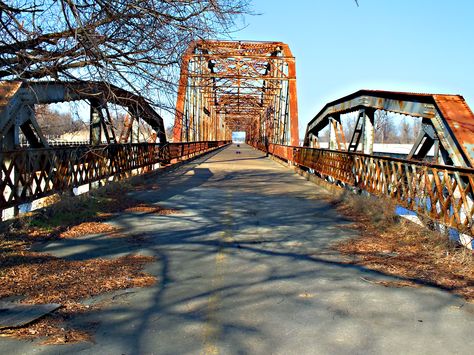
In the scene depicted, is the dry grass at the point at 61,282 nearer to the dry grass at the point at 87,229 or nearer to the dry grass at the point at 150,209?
the dry grass at the point at 87,229

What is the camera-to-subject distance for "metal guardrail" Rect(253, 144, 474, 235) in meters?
6.10

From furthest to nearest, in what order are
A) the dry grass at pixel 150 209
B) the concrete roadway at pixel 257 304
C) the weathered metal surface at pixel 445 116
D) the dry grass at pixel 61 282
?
1. the dry grass at pixel 150 209
2. the weathered metal surface at pixel 445 116
3. the dry grass at pixel 61 282
4. the concrete roadway at pixel 257 304

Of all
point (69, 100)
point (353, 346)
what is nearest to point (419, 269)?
point (353, 346)

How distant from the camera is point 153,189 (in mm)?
14578

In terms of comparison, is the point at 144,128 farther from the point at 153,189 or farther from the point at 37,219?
the point at 153,189

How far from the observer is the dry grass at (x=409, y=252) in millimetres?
5398

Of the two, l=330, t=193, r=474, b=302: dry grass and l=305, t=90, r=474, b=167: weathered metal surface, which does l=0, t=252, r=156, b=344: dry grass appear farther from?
l=305, t=90, r=474, b=167: weathered metal surface

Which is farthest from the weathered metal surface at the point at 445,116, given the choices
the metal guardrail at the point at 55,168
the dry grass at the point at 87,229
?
the metal guardrail at the point at 55,168

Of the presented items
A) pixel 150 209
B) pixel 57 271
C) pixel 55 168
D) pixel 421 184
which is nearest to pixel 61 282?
pixel 57 271

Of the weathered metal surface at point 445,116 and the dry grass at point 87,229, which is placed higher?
the weathered metal surface at point 445,116

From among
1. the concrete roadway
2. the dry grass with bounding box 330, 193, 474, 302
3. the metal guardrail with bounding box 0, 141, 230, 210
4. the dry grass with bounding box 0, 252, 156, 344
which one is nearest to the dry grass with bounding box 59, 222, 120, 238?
the concrete roadway

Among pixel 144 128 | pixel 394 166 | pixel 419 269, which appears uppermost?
pixel 144 128

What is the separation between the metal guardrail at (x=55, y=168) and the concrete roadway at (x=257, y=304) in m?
1.68

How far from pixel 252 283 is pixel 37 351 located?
2414 mm
